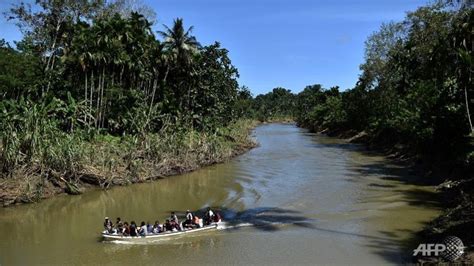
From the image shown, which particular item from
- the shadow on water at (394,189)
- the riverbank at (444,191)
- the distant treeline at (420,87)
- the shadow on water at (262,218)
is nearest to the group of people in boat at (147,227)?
the shadow on water at (262,218)

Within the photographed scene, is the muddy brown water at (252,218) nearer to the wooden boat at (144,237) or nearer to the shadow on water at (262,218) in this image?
the shadow on water at (262,218)

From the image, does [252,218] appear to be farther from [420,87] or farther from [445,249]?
[420,87]

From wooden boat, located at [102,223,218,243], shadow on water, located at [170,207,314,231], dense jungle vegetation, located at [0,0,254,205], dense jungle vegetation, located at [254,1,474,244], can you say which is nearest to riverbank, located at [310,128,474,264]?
dense jungle vegetation, located at [254,1,474,244]

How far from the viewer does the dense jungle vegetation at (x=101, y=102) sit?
104 ft

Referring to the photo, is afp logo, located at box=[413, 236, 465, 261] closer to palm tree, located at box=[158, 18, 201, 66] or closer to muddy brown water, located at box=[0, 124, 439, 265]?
muddy brown water, located at box=[0, 124, 439, 265]

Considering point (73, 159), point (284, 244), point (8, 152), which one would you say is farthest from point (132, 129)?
point (284, 244)

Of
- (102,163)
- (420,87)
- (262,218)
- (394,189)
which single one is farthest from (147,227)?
(420,87)

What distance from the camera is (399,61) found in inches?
2335

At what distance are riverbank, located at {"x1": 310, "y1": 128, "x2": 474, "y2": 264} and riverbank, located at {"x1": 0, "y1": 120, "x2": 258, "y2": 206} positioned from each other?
1928 cm

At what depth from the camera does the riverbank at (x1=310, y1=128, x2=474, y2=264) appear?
64.5 feet

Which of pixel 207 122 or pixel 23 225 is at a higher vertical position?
pixel 207 122

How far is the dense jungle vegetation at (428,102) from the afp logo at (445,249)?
4.01 feet

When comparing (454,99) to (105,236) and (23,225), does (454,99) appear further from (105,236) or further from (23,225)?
(23,225)

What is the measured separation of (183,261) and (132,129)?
26068mm
